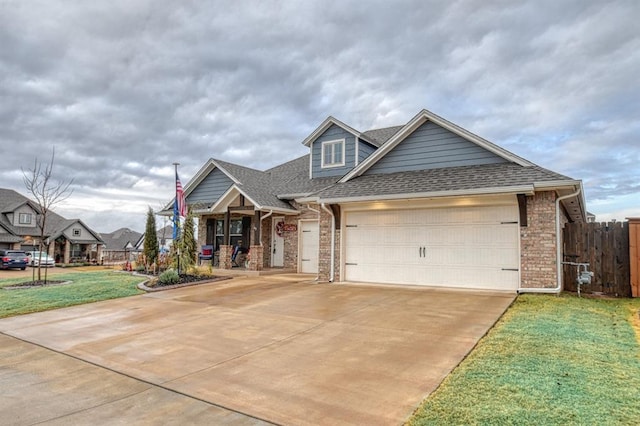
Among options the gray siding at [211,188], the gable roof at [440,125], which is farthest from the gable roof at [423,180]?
the gray siding at [211,188]

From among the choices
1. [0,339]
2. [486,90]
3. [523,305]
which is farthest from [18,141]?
[523,305]

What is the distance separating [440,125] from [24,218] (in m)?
40.3

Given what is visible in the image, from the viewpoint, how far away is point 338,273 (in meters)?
12.4

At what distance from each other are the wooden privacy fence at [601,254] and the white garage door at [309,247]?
28.9 ft

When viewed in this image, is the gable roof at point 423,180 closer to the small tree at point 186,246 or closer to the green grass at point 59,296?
the small tree at point 186,246

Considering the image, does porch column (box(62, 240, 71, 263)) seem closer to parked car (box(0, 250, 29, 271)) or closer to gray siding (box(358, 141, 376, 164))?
parked car (box(0, 250, 29, 271))

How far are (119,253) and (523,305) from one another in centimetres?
4126

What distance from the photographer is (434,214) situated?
36.0 ft

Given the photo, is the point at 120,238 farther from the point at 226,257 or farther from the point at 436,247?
the point at 436,247

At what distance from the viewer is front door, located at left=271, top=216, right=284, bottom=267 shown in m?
17.2

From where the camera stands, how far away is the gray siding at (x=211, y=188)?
18.9 m

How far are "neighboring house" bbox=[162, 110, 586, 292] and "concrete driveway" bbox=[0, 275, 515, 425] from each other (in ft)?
4.86

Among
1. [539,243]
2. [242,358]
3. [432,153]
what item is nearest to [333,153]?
[432,153]

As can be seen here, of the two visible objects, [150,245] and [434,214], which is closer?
[434,214]
